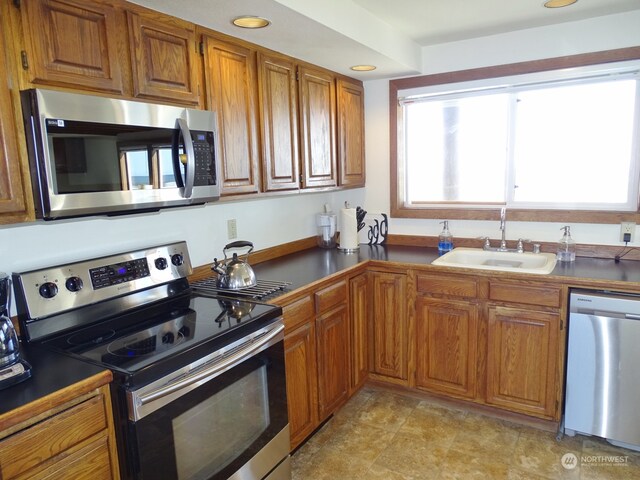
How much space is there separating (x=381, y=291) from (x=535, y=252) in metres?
0.99

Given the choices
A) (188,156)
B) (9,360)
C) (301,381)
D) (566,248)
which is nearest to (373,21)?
(188,156)

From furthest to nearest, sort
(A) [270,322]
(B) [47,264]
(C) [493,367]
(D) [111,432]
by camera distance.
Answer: (C) [493,367] → (A) [270,322] → (B) [47,264] → (D) [111,432]

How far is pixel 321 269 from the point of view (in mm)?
2629

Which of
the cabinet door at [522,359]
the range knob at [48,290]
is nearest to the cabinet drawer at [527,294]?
the cabinet door at [522,359]

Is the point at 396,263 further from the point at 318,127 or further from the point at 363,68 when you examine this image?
the point at 363,68

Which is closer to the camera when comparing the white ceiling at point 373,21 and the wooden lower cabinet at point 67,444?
the wooden lower cabinet at point 67,444

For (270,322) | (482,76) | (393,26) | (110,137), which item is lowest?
(270,322)

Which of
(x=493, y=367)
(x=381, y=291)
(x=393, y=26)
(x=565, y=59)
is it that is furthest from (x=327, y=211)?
(x=565, y=59)

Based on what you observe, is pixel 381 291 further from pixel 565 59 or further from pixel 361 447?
pixel 565 59

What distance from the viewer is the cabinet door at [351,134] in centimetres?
308

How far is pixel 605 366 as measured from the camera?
228 cm

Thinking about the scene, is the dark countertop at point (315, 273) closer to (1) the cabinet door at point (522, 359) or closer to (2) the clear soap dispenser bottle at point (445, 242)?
(2) the clear soap dispenser bottle at point (445, 242)

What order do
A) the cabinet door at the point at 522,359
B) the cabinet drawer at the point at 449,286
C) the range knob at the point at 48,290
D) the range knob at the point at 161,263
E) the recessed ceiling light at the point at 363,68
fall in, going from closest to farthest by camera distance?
1. the range knob at the point at 48,290
2. the range knob at the point at 161,263
3. the cabinet door at the point at 522,359
4. the cabinet drawer at the point at 449,286
5. the recessed ceiling light at the point at 363,68

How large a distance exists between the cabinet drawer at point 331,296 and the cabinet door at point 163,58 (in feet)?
3.72
